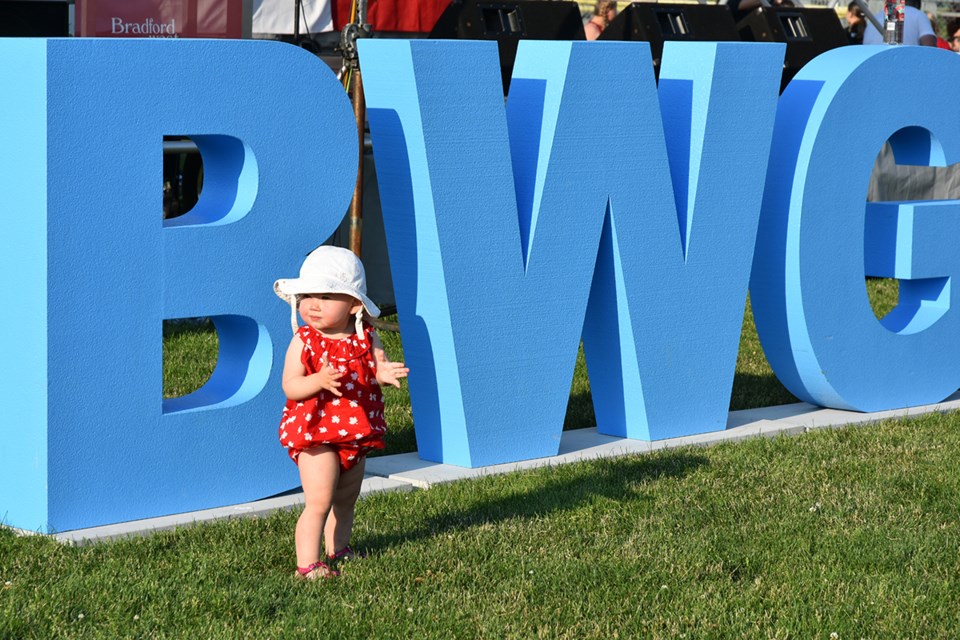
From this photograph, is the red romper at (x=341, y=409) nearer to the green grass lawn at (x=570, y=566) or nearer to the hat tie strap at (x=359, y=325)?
the hat tie strap at (x=359, y=325)

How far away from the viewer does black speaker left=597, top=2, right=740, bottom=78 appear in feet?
39.1

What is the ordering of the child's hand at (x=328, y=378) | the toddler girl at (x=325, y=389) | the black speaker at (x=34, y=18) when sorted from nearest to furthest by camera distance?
1. the child's hand at (x=328, y=378)
2. the toddler girl at (x=325, y=389)
3. the black speaker at (x=34, y=18)

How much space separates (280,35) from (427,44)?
22.7 feet

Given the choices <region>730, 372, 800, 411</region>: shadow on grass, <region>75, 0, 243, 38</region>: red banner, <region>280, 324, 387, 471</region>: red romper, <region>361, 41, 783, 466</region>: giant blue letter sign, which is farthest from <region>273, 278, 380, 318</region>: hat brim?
<region>75, 0, 243, 38</region>: red banner

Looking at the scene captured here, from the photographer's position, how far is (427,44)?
18.1 feet

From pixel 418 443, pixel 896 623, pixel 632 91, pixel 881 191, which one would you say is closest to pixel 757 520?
pixel 896 623

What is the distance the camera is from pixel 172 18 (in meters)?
9.44

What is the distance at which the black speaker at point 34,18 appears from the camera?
8.96 m

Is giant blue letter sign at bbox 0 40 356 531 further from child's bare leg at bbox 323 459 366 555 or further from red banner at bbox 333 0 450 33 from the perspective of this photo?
red banner at bbox 333 0 450 33

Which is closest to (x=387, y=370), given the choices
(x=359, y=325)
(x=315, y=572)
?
(x=359, y=325)

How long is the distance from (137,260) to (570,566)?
1769 mm

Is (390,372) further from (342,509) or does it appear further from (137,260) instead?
(137,260)

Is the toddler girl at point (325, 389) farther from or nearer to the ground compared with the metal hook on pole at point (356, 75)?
Result: nearer to the ground

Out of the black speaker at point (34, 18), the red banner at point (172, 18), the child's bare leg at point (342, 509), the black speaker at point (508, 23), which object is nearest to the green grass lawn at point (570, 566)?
the child's bare leg at point (342, 509)
